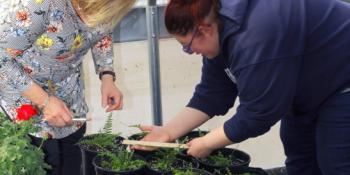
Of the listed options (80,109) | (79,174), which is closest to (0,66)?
(80,109)

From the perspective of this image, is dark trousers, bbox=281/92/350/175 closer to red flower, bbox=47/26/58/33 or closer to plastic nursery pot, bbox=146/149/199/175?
plastic nursery pot, bbox=146/149/199/175

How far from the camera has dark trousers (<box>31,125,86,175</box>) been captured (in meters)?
1.63

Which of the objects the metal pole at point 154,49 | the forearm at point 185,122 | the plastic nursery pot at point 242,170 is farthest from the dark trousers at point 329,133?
the metal pole at point 154,49

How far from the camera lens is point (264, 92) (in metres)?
1.23

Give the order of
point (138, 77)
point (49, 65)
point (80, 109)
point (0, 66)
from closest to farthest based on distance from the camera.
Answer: point (0, 66), point (49, 65), point (80, 109), point (138, 77)

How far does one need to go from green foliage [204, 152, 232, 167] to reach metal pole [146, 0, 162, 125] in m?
0.63

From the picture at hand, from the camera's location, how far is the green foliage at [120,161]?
1.49 metres

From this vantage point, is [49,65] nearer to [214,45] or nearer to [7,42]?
[7,42]

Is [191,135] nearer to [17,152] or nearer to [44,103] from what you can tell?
[44,103]

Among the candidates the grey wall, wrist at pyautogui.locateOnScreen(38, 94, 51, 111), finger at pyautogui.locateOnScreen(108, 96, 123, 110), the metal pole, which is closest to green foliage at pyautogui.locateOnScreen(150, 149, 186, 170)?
finger at pyautogui.locateOnScreen(108, 96, 123, 110)

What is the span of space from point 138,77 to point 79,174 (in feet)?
3.18

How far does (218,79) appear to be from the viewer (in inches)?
64.2

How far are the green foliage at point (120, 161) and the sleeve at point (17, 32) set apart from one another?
1.08ft

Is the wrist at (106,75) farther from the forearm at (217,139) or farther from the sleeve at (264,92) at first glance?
the sleeve at (264,92)
